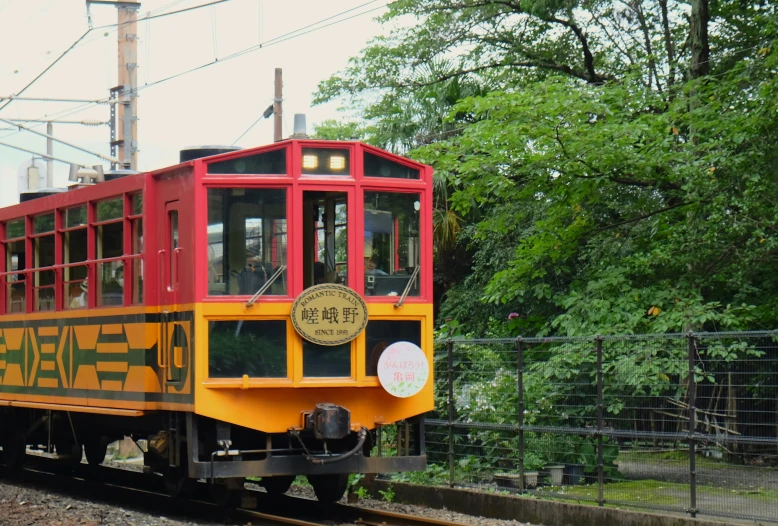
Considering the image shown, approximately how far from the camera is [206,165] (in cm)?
943

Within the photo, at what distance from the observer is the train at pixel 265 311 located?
9.29 m

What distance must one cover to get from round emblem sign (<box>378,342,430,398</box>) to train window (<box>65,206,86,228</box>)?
12.1ft

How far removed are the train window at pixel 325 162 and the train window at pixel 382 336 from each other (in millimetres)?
1375

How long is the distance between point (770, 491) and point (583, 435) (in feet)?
6.94

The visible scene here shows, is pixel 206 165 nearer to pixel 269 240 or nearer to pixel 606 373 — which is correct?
pixel 269 240

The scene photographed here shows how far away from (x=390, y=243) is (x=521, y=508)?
105 inches

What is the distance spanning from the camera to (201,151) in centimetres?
1004

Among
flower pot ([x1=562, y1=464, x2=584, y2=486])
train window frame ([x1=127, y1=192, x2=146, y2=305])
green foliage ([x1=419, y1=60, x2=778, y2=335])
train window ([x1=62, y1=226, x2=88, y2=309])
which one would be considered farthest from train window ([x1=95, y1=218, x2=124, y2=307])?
green foliage ([x1=419, y1=60, x2=778, y2=335])

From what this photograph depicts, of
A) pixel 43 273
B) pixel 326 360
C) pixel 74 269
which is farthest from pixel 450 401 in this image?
pixel 43 273

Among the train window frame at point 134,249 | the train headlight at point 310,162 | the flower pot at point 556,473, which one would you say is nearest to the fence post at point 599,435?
the flower pot at point 556,473

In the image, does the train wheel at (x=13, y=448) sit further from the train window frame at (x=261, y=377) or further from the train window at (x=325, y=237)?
the train window at (x=325, y=237)

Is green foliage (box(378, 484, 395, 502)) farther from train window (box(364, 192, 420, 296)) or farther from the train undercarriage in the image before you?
train window (box(364, 192, 420, 296))

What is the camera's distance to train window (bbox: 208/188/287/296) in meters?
9.36

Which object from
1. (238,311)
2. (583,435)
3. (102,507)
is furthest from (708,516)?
(102,507)
